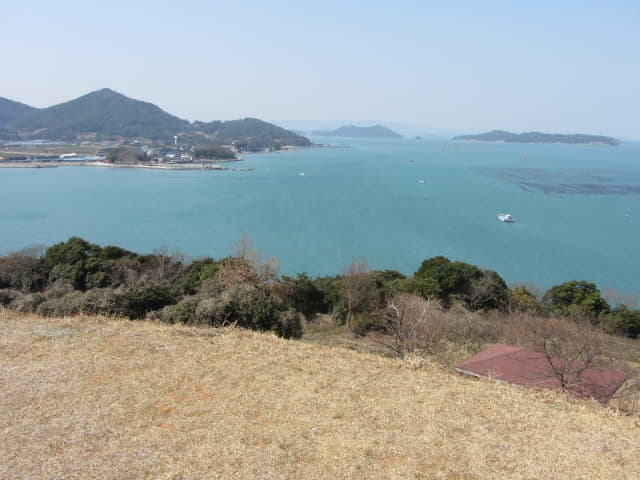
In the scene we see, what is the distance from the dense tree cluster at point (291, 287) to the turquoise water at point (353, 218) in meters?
8.37

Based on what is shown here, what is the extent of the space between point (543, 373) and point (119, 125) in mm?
141045

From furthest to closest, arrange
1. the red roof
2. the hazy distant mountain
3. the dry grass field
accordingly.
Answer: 1. the hazy distant mountain
2. the red roof
3. the dry grass field

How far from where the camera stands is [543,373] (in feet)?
19.5

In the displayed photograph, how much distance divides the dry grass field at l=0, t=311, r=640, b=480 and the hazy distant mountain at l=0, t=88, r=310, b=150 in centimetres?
10798

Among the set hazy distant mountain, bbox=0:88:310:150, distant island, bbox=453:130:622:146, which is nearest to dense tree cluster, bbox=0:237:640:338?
hazy distant mountain, bbox=0:88:310:150

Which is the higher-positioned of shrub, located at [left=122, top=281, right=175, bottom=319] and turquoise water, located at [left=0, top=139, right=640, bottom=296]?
shrub, located at [left=122, top=281, right=175, bottom=319]

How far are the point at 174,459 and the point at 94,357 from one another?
2311mm

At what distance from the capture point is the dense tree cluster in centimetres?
1025

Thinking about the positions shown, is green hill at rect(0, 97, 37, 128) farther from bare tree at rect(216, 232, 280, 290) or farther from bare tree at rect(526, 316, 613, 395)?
bare tree at rect(526, 316, 613, 395)

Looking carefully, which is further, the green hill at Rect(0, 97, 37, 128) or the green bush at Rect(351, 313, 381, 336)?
the green hill at Rect(0, 97, 37, 128)

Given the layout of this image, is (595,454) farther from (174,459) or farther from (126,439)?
(126,439)

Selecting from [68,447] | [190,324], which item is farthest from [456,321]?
[68,447]

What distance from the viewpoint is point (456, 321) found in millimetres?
10289

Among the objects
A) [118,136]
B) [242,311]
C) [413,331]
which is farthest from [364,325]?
[118,136]
